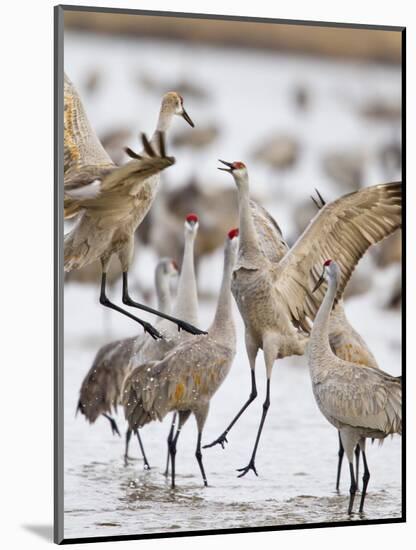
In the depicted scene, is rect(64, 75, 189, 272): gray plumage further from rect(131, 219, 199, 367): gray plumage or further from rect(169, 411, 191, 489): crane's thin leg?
rect(169, 411, 191, 489): crane's thin leg

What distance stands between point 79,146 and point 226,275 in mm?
786

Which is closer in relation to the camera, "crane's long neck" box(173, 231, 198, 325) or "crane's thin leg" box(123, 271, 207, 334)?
"crane's thin leg" box(123, 271, 207, 334)

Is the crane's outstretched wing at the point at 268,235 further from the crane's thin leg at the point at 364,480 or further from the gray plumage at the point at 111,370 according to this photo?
the crane's thin leg at the point at 364,480

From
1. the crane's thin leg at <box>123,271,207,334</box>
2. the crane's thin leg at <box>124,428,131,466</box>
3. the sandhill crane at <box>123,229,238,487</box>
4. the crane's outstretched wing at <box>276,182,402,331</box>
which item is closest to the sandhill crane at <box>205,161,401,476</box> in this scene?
the crane's outstretched wing at <box>276,182,402,331</box>

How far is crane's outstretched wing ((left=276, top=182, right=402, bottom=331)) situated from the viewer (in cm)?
575

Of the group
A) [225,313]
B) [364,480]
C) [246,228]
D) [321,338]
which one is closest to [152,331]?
[225,313]

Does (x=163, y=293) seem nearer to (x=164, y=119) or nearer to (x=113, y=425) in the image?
(x=113, y=425)

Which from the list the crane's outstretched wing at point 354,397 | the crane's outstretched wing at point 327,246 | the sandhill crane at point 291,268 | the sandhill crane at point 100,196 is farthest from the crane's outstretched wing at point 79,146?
the crane's outstretched wing at point 354,397

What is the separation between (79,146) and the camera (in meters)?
5.39

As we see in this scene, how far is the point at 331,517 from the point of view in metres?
5.78

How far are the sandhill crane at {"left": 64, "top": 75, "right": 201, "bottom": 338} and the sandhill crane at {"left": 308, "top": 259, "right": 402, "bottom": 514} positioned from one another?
0.68m

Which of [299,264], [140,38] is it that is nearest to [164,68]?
[140,38]

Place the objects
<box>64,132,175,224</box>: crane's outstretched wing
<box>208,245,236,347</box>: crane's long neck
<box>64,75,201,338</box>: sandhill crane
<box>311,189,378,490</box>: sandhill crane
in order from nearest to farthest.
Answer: <box>64,132,175,224</box>: crane's outstretched wing < <box>64,75,201,338</box>: sandhill crane < <box>208,245,236,347</box>: crane's long neck < <box>311,189,378,490</box>: sandhill crane

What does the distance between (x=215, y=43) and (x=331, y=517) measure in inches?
77.6
